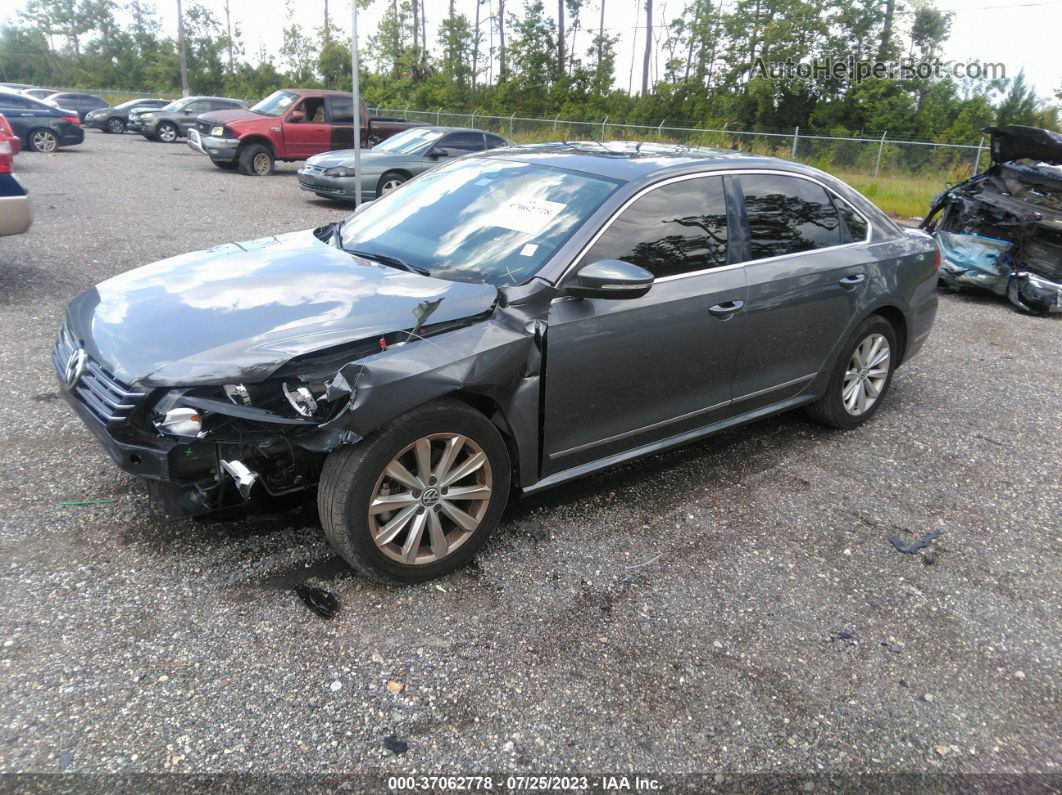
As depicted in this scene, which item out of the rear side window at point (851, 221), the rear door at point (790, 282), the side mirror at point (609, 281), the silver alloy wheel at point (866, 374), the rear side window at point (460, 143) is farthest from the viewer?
the rear side window at point (460, 143)

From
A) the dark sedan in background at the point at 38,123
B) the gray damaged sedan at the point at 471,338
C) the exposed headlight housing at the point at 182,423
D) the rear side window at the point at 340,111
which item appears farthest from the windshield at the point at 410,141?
the exposed headlight housing at the point at 182,423

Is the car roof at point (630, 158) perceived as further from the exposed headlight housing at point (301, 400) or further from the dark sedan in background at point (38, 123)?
the dark sedan in background at point (38, 123)

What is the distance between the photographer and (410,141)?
1378 cm

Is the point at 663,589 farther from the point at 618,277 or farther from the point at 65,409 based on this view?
the point at 65,409

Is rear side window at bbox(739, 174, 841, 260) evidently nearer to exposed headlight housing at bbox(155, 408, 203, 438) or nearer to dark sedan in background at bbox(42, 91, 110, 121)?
exposed headlight housing at bbox(155, 408, 203, 438)

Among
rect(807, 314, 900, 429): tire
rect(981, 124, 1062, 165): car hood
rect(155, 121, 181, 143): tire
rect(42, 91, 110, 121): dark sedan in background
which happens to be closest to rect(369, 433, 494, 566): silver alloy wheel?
rect(807, 314, 900, 429): tire

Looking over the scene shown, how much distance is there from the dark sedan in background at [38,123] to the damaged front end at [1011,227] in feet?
65.6

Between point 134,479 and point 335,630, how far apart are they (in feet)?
5.07

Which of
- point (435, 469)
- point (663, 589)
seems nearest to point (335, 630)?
point (435, 469)

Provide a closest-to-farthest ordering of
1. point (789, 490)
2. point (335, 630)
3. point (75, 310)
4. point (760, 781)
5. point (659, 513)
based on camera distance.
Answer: point (760, 781) < point (335, 630) < point (75, 310) < point (659, 513) < point (789, 490)

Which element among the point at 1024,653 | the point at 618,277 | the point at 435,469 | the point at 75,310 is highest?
the point at 618,277

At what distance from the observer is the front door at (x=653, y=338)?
3406 mm

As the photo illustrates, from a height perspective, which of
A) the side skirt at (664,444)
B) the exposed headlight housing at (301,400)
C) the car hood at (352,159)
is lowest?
the side skirt at (664,444)

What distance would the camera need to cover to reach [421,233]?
3.93 meters
